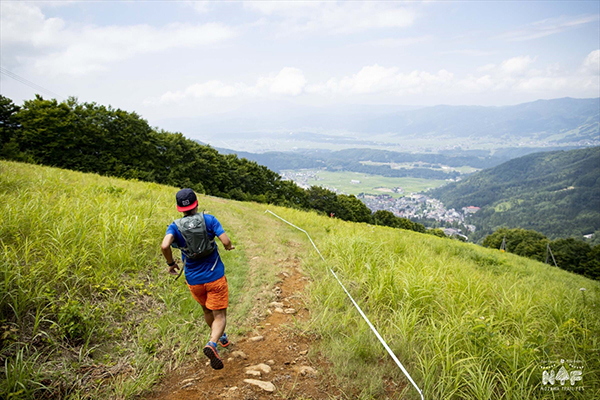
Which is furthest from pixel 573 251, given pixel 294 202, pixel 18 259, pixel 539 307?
pixel 18 259

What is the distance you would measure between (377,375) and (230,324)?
222cm

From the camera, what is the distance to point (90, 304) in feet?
12.3

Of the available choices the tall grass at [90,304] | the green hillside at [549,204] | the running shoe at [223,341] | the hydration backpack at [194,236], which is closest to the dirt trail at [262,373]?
the running shoe at [223,341]

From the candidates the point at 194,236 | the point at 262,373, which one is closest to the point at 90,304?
the point at 194,236

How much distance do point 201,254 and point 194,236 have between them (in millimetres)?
252

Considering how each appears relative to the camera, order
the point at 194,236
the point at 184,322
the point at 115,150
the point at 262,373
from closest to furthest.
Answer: the point at 262,373 < the point at 194,236 < the point at 184,322 < the point at 115,150

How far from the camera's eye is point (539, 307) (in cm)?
499

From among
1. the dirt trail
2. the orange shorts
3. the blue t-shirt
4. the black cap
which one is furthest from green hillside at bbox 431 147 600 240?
the black cap

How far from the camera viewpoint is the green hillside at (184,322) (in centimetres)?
303

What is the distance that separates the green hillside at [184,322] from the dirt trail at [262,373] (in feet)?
0.51

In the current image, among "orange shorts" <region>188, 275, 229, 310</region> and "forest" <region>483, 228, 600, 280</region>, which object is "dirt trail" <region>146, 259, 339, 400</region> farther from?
"forest" <region>483, 228, 600, 280</region>

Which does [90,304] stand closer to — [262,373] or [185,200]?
[185,200]

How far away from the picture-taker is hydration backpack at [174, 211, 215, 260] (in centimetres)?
347

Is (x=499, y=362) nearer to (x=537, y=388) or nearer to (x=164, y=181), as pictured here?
(x=537, y=388)
